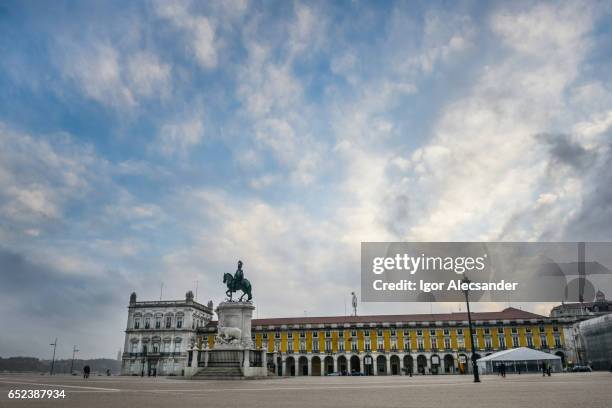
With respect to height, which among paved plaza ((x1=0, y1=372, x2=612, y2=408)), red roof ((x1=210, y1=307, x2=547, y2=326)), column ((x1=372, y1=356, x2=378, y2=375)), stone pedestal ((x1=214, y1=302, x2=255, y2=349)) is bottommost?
column ((x1=372, y1=356, x2=378, y2=375))

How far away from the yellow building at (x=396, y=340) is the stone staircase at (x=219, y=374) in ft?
146

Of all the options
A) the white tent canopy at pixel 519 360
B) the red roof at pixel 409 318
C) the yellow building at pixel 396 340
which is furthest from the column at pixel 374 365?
the white tent canopy at pixel 519 360

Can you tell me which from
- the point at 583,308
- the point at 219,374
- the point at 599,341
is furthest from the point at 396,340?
the point at 219,374

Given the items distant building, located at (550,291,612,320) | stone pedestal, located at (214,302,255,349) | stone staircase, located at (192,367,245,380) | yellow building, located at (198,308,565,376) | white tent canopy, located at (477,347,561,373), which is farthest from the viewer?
distant building, located at (550,291,612,320)

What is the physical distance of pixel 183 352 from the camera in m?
78.2

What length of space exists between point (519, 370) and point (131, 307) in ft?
215

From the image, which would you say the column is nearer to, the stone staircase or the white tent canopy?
the white tent canopy

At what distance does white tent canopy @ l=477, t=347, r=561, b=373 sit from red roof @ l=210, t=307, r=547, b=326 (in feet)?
69.0

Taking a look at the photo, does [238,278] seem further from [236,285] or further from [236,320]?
[236,320]

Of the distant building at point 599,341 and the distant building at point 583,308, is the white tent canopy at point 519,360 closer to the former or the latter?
the distant building at point 599,341

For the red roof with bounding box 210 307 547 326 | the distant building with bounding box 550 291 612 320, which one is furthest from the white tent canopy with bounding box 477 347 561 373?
the distant building with bounding box 550 291 612 320

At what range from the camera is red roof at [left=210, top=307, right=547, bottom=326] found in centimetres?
7669

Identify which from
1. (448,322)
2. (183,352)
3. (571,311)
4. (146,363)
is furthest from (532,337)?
(146,363)

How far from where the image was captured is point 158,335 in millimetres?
80125
